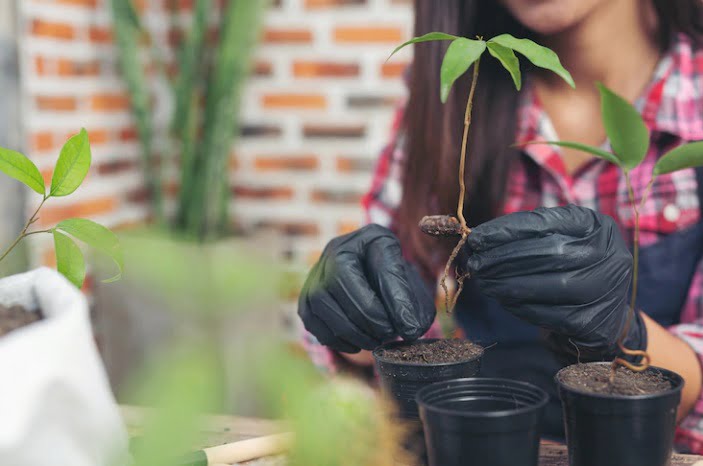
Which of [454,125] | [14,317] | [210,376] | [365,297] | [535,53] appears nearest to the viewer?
[210,376]

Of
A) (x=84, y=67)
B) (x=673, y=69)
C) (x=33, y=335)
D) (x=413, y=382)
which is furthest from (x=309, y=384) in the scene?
(x=84, y=67)

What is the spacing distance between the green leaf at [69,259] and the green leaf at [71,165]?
42 mm

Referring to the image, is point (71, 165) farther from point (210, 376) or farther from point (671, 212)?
point (671, 212)

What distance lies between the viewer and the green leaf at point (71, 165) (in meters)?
0.53

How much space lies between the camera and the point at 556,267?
85 cm

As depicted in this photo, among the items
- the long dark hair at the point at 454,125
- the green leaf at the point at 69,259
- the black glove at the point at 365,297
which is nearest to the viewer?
the green leaf at the point at 69,259

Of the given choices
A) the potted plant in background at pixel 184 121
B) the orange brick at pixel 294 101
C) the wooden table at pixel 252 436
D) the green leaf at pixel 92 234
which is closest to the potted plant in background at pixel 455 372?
the wooden table at pixel 252 436

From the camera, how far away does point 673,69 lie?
1403mm

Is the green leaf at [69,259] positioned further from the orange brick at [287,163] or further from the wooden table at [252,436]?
the orange brick at [287,163]

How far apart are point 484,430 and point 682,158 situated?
0.88 ft

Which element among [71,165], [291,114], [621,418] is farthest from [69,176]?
[291,114]

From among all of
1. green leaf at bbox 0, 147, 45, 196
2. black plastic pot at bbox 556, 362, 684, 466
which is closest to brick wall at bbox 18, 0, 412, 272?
green leaf at bbox 0, 147, 45, 196

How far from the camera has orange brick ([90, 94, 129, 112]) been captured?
7.30 ft

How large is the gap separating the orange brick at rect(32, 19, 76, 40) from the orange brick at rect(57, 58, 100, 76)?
68mm
